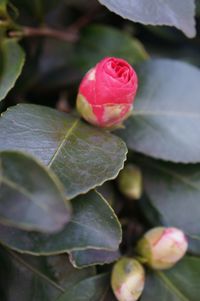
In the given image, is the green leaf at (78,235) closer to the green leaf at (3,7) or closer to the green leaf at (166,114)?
the green leaf at (166,114)

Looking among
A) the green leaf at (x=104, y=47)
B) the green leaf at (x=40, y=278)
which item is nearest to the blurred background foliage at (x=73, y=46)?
the green leaf at (x=104, y=47)

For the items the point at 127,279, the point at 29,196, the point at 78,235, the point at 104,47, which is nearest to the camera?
the point at 29,196

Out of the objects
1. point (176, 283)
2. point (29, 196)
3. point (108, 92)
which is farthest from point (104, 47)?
point (29, 196)

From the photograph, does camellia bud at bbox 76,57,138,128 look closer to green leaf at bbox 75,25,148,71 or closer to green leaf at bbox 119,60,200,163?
green leaf at bbox 119,60,200,163

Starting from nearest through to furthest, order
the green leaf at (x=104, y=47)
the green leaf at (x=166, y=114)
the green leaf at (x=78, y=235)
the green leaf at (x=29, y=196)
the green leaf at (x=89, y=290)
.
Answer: the green leaf at (x=29, y=196)
the green leaf at (x=78, y=235)
the green leaf at (x=89, y=290)
the green leaf at (x=166, y=114)
the green leaf at (x=104, y=47)

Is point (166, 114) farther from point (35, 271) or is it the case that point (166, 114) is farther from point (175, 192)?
point (35, 271)

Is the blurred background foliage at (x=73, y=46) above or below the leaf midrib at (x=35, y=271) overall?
above
